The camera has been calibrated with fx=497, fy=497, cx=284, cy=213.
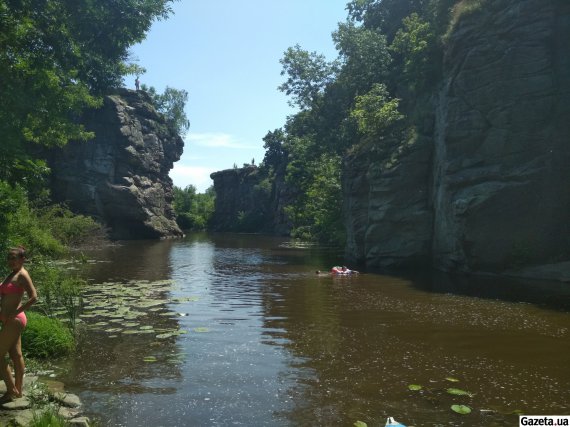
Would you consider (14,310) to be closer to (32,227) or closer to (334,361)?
(334,361)

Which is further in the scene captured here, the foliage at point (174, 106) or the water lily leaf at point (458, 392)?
the foliage at point (174, 106)

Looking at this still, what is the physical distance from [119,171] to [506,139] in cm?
5273

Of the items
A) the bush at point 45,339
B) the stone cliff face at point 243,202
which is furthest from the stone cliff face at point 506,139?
the stone cliff face at point 243,202

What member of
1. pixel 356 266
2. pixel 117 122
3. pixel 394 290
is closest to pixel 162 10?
pixel 394 290

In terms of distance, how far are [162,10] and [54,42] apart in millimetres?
4647

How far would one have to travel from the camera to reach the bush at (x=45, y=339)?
10.1m

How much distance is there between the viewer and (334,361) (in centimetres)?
1053

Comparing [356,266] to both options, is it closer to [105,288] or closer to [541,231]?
[541,231]

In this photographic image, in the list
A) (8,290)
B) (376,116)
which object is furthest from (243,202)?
(8,290)

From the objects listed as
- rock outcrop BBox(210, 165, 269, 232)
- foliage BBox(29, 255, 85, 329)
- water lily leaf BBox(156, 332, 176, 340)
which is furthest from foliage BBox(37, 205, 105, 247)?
rock outcrop BBox(210, 165, 269, 232)

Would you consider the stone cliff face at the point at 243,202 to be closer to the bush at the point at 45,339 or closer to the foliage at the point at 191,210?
the foliage at the point at 191,210

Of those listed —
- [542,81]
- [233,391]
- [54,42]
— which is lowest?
[233,391]

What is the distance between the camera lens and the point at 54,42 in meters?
16.2

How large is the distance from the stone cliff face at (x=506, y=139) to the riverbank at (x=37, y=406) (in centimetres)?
2179
